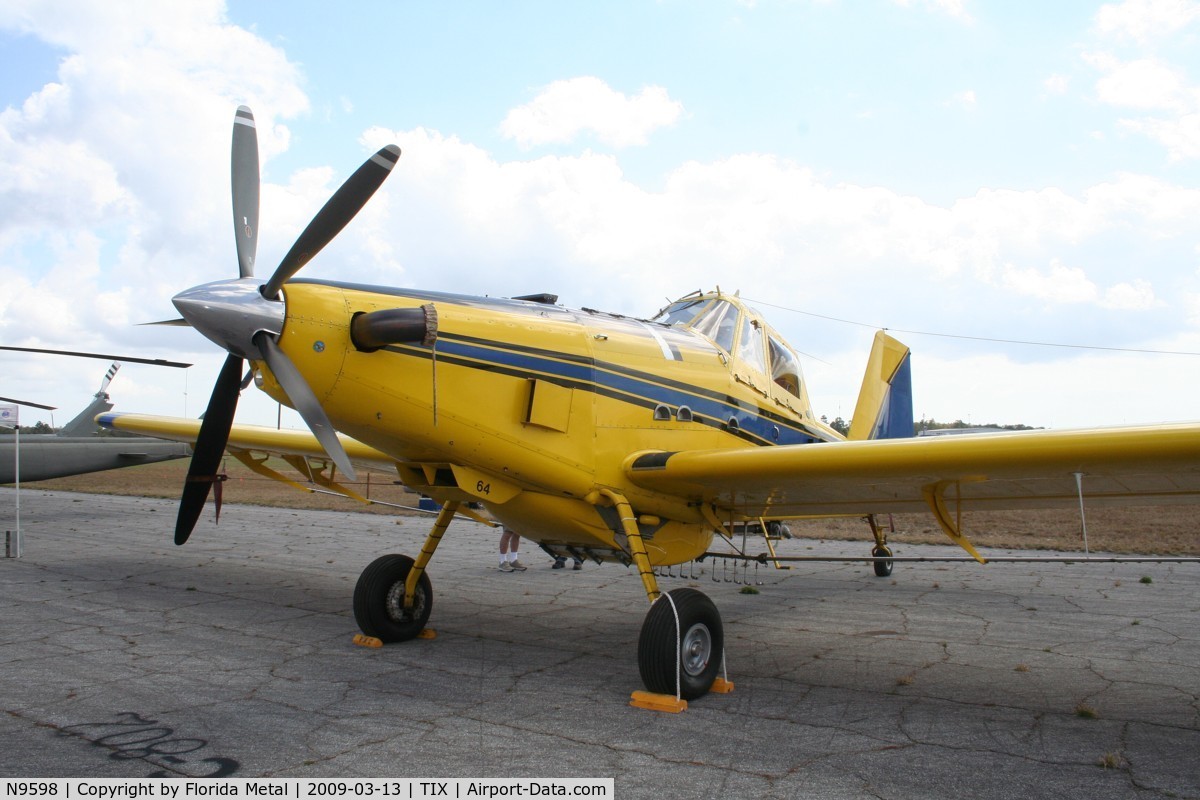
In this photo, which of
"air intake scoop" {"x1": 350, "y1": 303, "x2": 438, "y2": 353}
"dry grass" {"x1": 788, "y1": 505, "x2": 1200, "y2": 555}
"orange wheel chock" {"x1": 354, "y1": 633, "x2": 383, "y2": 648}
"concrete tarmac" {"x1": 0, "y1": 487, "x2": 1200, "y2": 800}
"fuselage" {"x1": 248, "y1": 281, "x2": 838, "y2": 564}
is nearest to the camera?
"concrete tarmac" {"x1": 0, "y1": 487, "x2": 1200, "y2": 800}

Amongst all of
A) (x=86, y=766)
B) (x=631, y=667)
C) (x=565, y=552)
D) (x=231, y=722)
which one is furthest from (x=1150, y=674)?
(x=86, y=766)

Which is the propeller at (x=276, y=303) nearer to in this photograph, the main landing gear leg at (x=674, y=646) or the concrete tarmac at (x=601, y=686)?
the concrete tarmac at (x=601, y=686)

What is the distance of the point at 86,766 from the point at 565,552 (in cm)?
391

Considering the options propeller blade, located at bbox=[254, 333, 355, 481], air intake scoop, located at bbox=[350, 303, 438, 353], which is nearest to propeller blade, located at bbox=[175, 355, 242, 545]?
propeller blade, located at bbox=[254, 333, 355, 481]

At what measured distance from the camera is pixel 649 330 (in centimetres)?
679

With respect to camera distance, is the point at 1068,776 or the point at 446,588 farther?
the point at 446,588

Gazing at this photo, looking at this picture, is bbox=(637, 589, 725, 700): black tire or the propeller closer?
the propeller

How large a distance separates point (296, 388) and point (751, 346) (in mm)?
4504

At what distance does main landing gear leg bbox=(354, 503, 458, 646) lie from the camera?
6.94m

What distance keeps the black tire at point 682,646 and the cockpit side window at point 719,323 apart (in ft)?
8.77

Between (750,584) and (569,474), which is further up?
(569,474)

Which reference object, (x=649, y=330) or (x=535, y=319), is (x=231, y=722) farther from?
(x=649, y=330)

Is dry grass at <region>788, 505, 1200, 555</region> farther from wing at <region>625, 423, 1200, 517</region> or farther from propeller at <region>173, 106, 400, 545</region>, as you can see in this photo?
propeller at <region>173, 106, 400, 545</region>

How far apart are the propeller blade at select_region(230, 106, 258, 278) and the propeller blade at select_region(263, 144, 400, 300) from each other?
83cm
